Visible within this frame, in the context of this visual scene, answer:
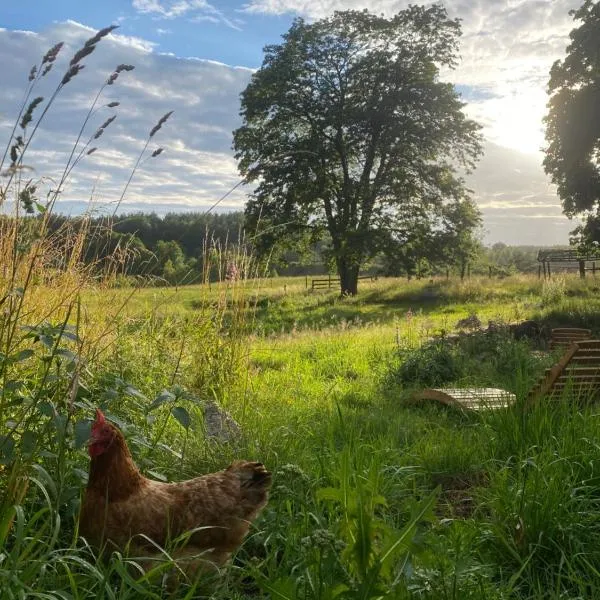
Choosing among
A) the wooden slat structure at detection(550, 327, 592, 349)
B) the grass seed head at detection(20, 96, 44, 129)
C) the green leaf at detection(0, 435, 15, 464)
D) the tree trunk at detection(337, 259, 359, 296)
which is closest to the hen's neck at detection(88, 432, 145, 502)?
the green leaf at detection(0, 435, 15, 464)

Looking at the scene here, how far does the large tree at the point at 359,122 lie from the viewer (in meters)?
23.4

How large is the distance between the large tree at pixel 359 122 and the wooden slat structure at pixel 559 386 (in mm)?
18447

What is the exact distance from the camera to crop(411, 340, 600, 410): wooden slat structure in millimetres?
4012

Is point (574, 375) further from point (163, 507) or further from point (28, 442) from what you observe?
point (28, 442)

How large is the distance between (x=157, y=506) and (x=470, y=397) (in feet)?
10.1

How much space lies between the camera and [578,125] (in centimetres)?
1720

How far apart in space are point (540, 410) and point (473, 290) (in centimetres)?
1854

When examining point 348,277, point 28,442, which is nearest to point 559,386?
point 28,442

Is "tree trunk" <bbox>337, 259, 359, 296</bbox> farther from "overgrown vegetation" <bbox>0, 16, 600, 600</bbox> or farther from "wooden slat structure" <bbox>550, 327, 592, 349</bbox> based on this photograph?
"overgrown vegetation" <bbox>0, 16, 600, 600</bbox>

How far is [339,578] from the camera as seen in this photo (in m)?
1.80

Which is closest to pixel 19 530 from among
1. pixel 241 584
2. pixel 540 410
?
pixel 241 584

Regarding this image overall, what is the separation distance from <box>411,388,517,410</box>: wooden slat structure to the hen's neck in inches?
99.0

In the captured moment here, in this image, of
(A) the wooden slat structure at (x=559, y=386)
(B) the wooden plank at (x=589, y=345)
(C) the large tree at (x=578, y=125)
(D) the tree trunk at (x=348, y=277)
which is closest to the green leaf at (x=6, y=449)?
(A) the wooden slat structure at (x=559, y=386)

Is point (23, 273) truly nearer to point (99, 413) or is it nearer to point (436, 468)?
point (99, 413)
